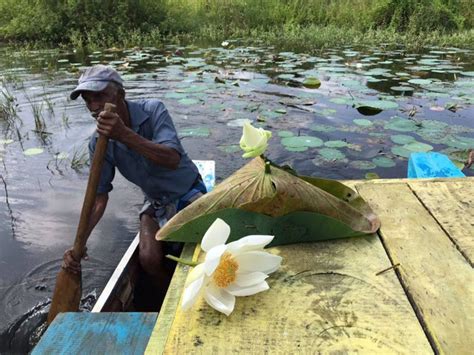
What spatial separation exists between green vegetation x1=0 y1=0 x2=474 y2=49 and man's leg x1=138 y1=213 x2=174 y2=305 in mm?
9151

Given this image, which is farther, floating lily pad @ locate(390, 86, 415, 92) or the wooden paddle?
floating lily pad @ locate(390, 86, 415, 92)

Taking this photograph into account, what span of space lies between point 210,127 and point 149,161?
2822mm

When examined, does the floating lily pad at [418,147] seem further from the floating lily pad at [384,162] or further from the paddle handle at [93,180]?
the paddle handle at [93,180]

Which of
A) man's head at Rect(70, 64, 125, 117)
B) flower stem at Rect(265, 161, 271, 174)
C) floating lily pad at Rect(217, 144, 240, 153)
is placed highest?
man's head at Rect(70, 64, 125, 117)

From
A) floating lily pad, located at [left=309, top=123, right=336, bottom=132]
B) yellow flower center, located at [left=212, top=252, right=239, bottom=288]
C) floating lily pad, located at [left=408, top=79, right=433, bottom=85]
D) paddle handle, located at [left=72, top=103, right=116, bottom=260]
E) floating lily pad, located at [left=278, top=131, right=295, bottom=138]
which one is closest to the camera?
yellow flower center, located at [left=212, top=252, right=239, bottom=288]

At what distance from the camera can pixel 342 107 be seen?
555 cm

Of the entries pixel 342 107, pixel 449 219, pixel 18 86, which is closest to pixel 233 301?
pixel 449 219

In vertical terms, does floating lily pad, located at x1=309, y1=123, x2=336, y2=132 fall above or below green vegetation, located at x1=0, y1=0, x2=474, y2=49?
below

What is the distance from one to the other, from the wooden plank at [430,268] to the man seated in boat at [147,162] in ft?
3.58

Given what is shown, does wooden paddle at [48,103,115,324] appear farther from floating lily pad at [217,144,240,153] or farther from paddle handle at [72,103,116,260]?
floating lily pad at [217,144,240,153]

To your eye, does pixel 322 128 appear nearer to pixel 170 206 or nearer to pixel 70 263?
pixel 170 206

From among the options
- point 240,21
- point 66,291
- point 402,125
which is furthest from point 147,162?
point 240,21

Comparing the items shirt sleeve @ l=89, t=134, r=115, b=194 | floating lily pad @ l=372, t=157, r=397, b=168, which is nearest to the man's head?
shirt sleeve @ l=89, t=134, r=115, b=194

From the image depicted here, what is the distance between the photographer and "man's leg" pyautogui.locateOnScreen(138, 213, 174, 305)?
220cm
